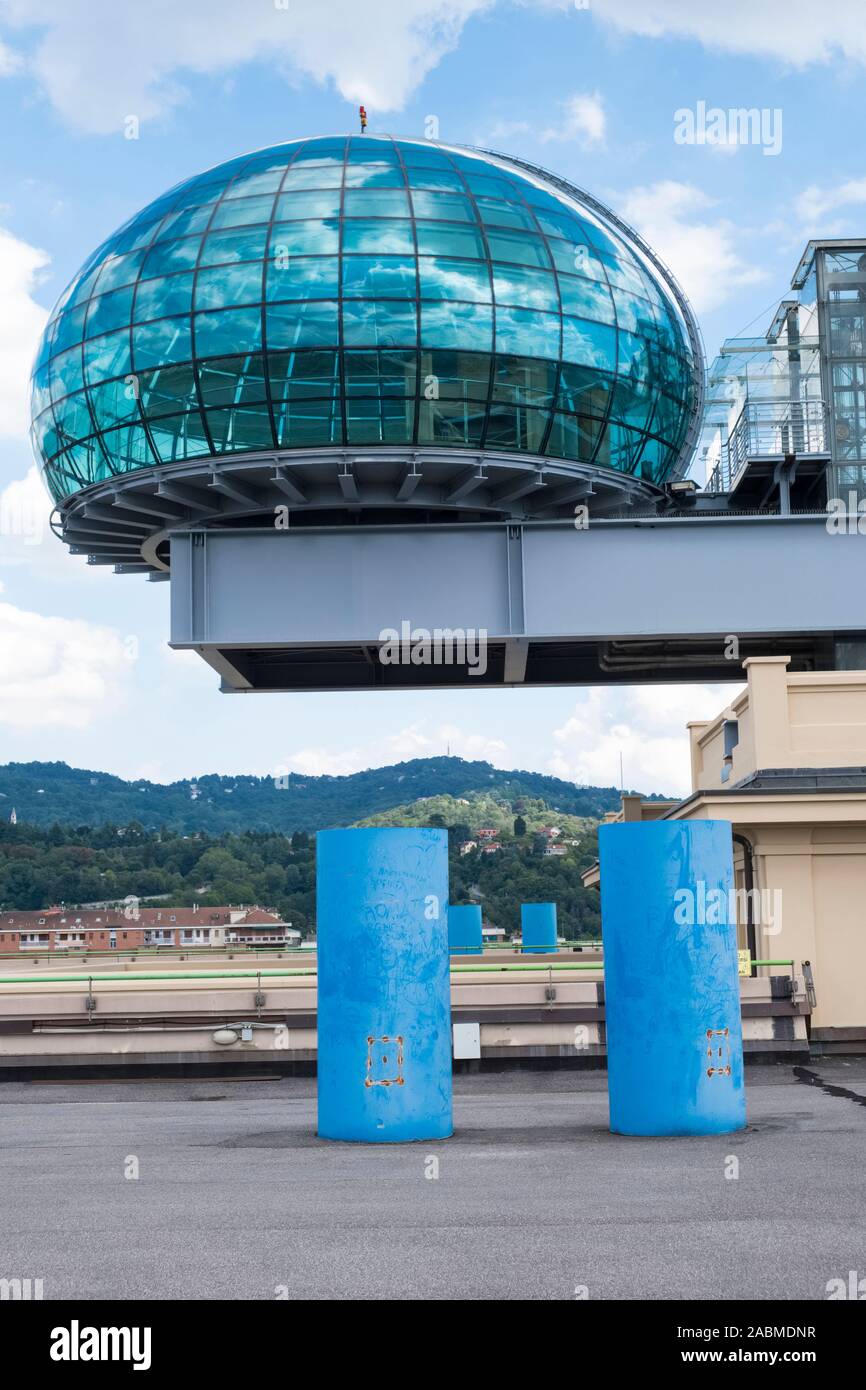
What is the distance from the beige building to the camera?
20359 mm

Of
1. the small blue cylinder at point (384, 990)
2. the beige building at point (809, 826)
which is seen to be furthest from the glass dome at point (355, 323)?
the small blue cylinder at point (384, 990)

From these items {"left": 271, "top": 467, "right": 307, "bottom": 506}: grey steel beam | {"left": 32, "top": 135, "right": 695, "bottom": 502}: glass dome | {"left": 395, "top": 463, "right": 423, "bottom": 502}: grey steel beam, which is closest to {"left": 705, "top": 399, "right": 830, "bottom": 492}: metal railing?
{"left": 32, "top": 135, "right": 695, "bottom": 502}: glass dome

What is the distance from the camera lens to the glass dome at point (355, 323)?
75.6 ft

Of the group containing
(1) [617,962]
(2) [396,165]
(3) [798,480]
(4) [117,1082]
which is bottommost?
(4) [117,1082]

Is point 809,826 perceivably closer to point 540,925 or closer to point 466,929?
point 466,929

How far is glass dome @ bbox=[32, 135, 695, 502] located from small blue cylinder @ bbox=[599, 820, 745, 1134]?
12976mm

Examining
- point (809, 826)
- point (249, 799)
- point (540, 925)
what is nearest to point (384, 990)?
point (809, 826)

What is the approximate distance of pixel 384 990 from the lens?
11320 mm

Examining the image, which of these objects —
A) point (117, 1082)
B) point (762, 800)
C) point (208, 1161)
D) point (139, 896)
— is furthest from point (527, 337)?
point (139, 896)

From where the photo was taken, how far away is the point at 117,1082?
17.3 metres

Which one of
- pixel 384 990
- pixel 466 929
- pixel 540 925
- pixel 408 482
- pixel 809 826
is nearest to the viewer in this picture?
pixel 384 990

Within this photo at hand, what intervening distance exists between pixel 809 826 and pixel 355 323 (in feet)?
34.2

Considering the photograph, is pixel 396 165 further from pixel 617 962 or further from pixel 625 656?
pixel 617 962
